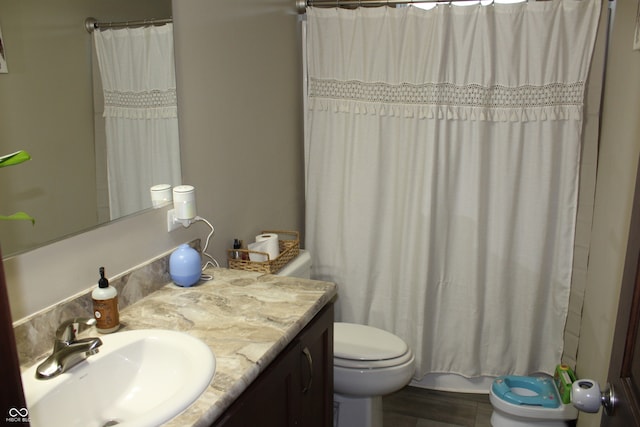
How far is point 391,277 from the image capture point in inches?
106

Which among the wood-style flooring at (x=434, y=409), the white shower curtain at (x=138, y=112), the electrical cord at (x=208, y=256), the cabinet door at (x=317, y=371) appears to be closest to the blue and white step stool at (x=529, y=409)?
the wood-style flooring at (x=434, y=409)

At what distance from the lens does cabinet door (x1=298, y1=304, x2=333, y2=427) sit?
1.56m

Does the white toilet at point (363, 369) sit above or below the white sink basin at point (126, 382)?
below

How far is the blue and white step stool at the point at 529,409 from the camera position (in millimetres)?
2162

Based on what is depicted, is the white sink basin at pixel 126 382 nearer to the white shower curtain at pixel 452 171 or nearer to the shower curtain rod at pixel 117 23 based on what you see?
the shower curtain rod at pixel 117 23

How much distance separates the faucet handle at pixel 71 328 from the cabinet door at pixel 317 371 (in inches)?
22.1

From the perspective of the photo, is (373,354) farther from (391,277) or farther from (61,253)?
(61,253)

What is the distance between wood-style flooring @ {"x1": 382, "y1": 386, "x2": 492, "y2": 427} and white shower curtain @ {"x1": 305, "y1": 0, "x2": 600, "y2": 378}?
0.43 ft

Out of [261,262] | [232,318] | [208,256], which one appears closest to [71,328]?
[232,318]

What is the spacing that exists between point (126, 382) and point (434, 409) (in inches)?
70.3

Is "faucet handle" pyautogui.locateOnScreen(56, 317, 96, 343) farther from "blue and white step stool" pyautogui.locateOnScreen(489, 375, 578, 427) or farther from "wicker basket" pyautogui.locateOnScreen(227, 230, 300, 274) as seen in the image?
Answer: "blue and white step stool" pyautogui.locateOnScreen(489, 375, 578, 427)

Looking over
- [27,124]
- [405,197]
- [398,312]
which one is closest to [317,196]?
[405,197]

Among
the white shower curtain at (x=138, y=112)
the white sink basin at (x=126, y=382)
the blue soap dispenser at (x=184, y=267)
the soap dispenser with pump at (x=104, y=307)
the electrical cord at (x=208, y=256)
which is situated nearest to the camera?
the white sink basin at (x=126, y=382)

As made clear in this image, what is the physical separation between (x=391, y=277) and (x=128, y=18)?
172cm
